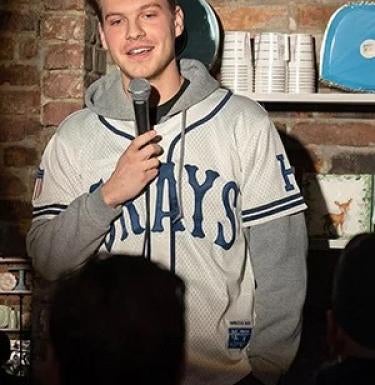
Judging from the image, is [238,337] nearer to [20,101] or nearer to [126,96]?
[126,96]

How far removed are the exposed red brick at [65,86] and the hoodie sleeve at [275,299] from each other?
99cm

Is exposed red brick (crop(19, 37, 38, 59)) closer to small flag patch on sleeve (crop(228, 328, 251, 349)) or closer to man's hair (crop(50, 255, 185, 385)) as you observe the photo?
small flag patch on sleeve (crop(228, 328, 251, 349))

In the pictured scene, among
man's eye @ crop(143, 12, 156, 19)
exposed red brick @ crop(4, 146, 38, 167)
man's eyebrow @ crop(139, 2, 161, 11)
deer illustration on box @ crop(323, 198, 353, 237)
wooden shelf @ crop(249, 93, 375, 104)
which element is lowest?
deer illustration on box @ crop(323, 198, 353, 237)

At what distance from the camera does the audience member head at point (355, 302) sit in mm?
1570

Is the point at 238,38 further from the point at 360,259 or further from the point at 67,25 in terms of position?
the point at 360,259

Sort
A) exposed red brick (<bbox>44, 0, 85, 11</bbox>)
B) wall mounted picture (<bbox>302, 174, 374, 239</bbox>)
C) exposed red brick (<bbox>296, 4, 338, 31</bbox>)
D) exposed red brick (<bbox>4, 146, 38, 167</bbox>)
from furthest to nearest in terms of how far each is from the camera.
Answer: exposed red brick (<bbox>296, 4, 338, 31</bbox>) → wall mounted picture (<bbox>302, 174, 374, 239</bbox>) → exposed red brick (<bbox>4, 146, 38, 167</bbox>) → exposed red brick (<bbox>44, 0, 85, 11</bbox>)

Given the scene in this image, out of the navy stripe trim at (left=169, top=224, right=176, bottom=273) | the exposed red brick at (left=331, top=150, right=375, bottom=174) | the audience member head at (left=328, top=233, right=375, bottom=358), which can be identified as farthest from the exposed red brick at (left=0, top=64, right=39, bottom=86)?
the audience member head at (left=328, top=233, right=375, bottom=358)

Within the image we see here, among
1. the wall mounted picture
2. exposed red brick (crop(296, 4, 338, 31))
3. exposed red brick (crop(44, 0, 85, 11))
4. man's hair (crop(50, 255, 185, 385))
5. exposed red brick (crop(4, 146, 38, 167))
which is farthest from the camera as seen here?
exposed red brick (crop(296, 4, 338, 31))

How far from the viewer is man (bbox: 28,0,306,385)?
2070mm

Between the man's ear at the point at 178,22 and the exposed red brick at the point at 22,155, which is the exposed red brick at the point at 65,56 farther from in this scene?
the man's ear at the point at 178,22

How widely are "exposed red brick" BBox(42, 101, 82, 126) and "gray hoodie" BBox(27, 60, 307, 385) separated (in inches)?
29.3

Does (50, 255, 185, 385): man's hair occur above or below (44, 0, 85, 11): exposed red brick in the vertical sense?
below

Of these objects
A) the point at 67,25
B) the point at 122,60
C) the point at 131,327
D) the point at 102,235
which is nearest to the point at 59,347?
the point at 131,327

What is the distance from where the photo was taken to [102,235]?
2082 mm
